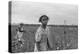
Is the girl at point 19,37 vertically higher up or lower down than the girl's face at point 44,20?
lower down

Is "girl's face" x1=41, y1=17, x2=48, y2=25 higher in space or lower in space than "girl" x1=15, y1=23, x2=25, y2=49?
higher

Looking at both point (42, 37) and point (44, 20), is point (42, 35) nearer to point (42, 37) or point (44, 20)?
point (42, 37)

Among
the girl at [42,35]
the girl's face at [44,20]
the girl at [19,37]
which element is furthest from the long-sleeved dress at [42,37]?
the girl at [19,37]

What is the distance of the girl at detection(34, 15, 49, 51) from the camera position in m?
5.11

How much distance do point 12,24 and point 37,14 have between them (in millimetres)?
747

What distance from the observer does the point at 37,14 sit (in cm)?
509

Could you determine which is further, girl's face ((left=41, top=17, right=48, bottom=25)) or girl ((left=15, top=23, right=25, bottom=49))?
girl's face ((left=41, top=17, right=48, bottom=25))

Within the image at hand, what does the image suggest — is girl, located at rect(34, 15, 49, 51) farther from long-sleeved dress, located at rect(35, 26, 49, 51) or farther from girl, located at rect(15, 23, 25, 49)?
girl, located at rect(15, 23, 25, 49)

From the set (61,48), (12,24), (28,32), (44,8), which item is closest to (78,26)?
(61,48)

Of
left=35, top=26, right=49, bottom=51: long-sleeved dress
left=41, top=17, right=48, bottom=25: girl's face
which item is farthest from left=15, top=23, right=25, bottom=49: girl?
left=41, top=17, right=48, bottom=25: girl's face

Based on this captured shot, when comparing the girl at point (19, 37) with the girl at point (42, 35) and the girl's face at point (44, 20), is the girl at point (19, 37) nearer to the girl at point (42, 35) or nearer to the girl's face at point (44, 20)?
the girl at point (42, 35)

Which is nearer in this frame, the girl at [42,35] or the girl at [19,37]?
the girl at [19,37]

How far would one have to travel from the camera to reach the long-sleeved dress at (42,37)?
16.8 ft

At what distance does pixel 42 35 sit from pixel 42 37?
53 mm
